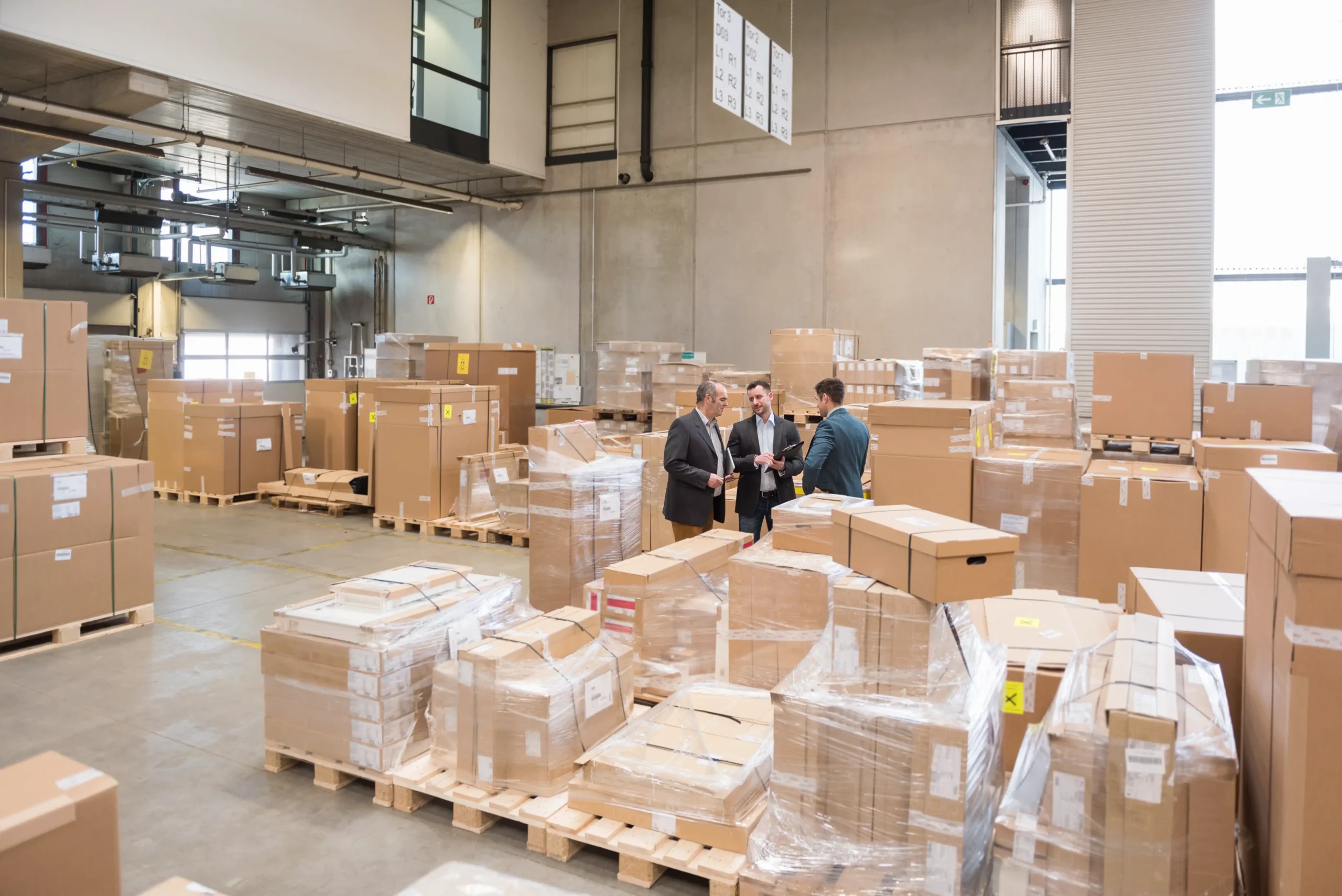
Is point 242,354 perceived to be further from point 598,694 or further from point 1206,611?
point 1206,611

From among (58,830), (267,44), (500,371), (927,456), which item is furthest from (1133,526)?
(267,44)

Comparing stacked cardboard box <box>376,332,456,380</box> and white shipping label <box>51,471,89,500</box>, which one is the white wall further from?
white shipping label <box>51,471,89,500</box>

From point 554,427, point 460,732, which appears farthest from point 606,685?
point 554,427

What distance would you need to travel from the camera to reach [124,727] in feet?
14.0

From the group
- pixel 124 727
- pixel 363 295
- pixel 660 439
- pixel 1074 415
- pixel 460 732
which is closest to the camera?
pixel 460 732

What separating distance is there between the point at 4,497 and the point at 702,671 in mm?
4136

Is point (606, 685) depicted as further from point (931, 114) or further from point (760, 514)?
point (931, 114)

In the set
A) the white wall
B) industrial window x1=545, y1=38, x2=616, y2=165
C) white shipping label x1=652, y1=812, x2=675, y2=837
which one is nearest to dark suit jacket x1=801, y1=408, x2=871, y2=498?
white shipping label x1=652, y1=812, x2=675, y2=837

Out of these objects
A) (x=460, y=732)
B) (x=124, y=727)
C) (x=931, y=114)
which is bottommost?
(x=124, y=727)

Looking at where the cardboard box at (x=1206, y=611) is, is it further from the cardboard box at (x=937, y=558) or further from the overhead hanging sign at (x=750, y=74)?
the overhead hanging sign at (x=750, y=74)

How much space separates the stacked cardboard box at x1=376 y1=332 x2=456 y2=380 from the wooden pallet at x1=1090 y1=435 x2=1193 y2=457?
8.13m

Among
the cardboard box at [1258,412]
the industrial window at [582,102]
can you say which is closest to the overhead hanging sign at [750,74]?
the cardboard box at [1258,412]

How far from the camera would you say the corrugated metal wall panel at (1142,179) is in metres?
8.90

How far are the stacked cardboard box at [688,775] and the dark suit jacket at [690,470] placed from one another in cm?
201
